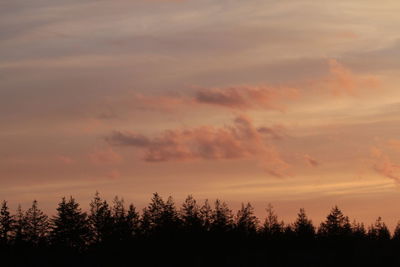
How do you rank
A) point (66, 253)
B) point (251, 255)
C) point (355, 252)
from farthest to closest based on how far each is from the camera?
point (355, 252), point (251, 255), point (66, 253)

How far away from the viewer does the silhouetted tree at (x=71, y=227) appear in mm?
180875

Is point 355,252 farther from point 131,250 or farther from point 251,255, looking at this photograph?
point 131,250

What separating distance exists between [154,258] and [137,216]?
2986cm

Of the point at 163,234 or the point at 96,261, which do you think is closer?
the point at 96,261

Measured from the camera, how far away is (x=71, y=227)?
182750mm

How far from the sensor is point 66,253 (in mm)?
164000

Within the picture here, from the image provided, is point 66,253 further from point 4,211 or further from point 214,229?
point 214,229

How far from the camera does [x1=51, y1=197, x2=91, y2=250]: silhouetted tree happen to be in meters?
181

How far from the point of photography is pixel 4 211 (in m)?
188

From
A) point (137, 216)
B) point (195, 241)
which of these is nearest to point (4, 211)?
point (137, 216)

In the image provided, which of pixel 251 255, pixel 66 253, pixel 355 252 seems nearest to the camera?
pixel 66 253

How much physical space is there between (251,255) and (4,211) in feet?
179

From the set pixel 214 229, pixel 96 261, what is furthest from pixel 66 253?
pixel 214 229

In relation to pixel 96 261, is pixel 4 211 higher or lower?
higher
